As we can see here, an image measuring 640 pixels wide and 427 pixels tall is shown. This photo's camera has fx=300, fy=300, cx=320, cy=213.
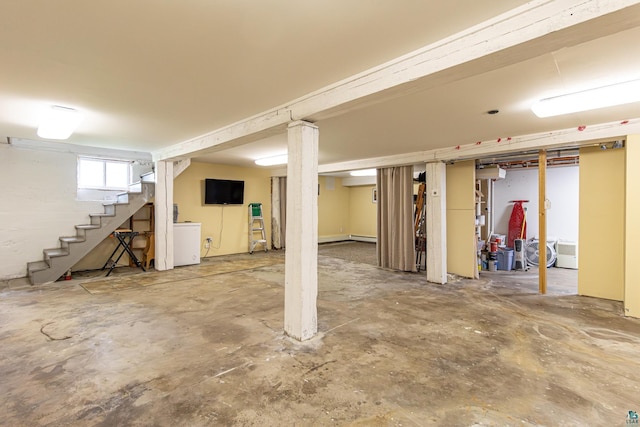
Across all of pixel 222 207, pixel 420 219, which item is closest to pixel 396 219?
pixel 420 219

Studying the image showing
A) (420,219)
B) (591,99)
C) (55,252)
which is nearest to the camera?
(591,99)

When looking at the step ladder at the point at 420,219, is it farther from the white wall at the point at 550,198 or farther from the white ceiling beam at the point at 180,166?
the white ceiling beam at the point at 180,166

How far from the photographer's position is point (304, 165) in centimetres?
285

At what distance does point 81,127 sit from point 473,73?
15.5 ft

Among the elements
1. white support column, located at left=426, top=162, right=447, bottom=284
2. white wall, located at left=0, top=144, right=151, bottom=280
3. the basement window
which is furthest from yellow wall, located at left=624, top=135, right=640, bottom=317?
white wall, located at left=0, top=144, right=151, bottom=280

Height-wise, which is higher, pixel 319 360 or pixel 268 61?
pixel 268 61

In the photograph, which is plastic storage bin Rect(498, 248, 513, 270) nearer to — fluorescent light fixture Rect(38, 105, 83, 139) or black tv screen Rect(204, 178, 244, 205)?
black tv screen Rect(204, 178, 244, 205)

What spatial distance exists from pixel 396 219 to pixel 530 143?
270 centimetres

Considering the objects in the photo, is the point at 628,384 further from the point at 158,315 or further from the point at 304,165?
the point at 158,315

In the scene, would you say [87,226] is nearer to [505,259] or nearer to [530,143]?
[530,143]

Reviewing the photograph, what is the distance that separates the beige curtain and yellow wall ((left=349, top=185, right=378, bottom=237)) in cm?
412

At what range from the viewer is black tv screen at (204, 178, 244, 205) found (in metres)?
7.39

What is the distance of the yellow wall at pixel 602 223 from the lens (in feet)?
13.3

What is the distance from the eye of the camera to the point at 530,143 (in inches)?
161
